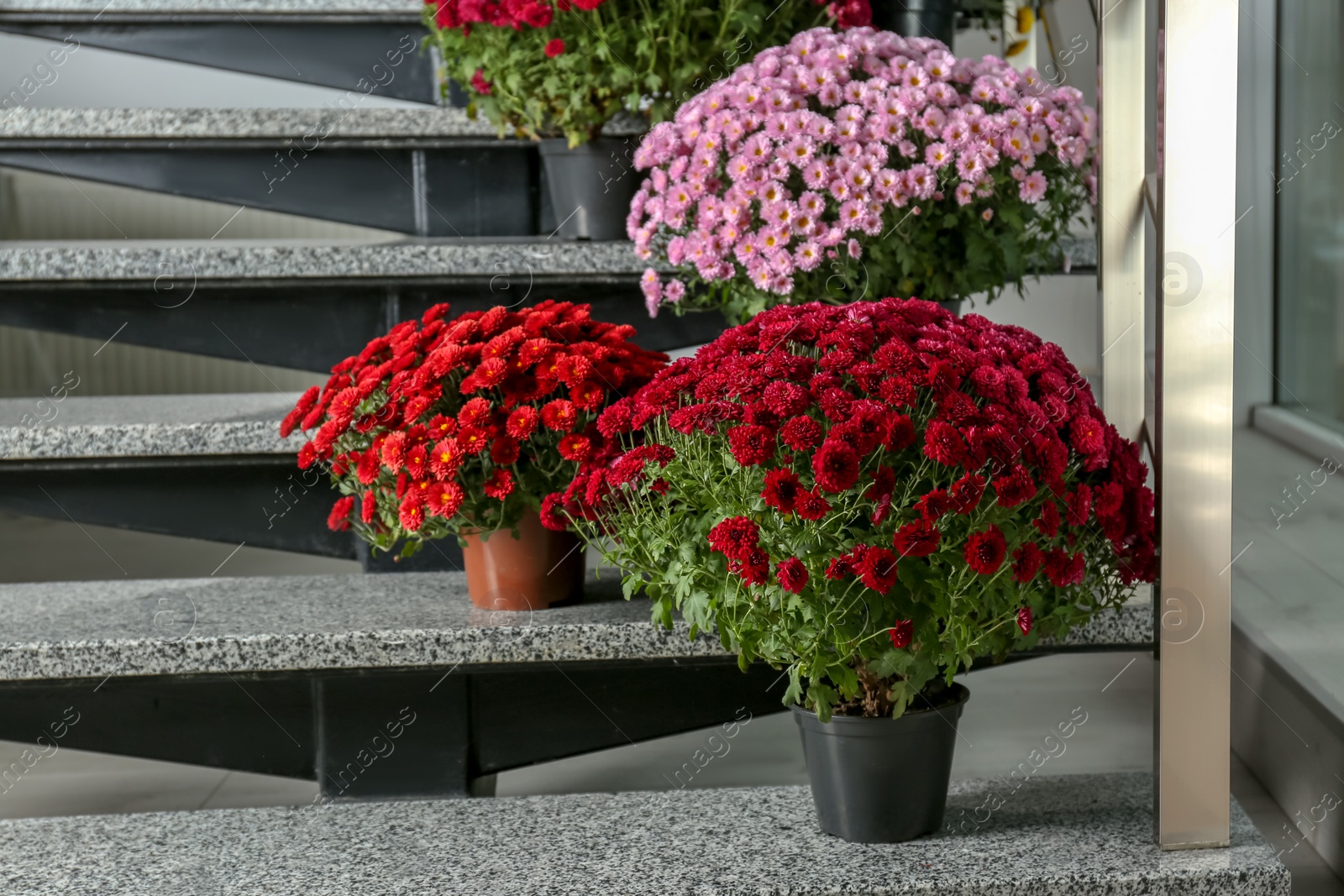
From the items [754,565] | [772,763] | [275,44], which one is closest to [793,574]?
[754,565]

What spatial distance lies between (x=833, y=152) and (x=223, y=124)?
841 mm

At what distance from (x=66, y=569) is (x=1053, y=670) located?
86.2 inches

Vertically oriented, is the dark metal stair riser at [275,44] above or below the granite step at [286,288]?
above

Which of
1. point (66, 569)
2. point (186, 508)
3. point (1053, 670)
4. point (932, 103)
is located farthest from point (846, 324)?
point (66, 569)

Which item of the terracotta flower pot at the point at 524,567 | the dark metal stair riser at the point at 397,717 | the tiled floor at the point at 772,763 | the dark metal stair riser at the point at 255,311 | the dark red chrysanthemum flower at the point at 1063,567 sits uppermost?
the dark metal stair riser at the point at 255,311

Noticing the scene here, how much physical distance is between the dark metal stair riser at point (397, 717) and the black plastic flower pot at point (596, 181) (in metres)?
0.66

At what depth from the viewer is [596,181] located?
162 centimetres

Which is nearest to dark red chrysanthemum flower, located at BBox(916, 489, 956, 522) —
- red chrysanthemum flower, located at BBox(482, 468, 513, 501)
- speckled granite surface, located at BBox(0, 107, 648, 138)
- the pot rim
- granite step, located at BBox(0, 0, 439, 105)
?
the pot rim

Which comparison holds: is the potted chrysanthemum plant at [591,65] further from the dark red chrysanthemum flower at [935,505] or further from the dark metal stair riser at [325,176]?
the dark red chrysanthemum flower at [935,505]

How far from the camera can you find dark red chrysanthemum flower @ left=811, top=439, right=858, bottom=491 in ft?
2.85

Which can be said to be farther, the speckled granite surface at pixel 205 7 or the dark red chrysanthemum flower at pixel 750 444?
the speckled granite surface at pixel 205 7

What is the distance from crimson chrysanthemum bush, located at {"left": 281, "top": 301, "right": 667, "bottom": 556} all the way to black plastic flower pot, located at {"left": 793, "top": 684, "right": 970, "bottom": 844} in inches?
14.1

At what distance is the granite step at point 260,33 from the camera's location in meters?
1.83

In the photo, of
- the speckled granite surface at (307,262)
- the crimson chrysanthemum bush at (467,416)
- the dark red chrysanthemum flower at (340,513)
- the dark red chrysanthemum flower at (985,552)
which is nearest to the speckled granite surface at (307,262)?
the speckled granite surface at (307,262)
